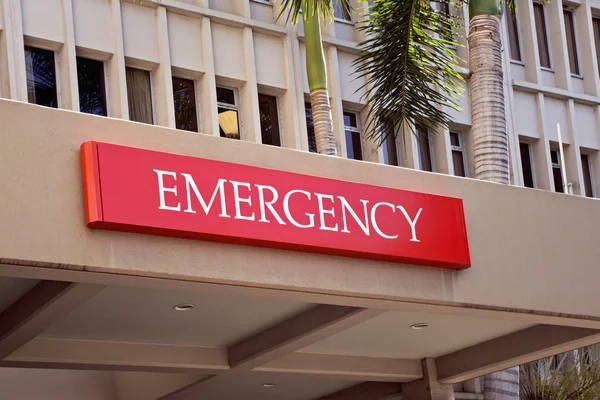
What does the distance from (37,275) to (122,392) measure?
6.94 meters

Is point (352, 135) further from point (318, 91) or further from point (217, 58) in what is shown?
point (318, 91)

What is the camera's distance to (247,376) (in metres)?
14.4

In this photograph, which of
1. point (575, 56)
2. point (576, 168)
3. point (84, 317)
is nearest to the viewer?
point (84, 317)

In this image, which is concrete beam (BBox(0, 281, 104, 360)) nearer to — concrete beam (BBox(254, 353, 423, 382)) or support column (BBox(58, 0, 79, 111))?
concrete beam (BBox(254, 353, 423, 382))

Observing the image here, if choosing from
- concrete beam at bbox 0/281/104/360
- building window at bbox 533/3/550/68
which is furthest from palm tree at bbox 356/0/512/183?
building window at bbox 533/3/550/68

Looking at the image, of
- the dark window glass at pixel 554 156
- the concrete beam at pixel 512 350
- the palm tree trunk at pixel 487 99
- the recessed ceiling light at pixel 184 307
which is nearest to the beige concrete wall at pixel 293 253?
the concrete beam at pixel 512 350

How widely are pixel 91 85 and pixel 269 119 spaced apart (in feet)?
11.4

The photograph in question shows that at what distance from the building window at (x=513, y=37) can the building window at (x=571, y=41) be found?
1.65 meters

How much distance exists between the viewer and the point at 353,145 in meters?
22.9

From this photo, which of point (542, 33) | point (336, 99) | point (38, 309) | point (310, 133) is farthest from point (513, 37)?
point (38, 309)

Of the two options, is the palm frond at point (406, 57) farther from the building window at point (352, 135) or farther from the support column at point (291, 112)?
the building window at point (352, 135)

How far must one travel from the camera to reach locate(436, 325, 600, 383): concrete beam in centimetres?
1299

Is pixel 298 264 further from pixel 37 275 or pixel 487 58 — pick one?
pixel 487 58

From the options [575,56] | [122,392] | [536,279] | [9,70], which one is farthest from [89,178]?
[575,56]
